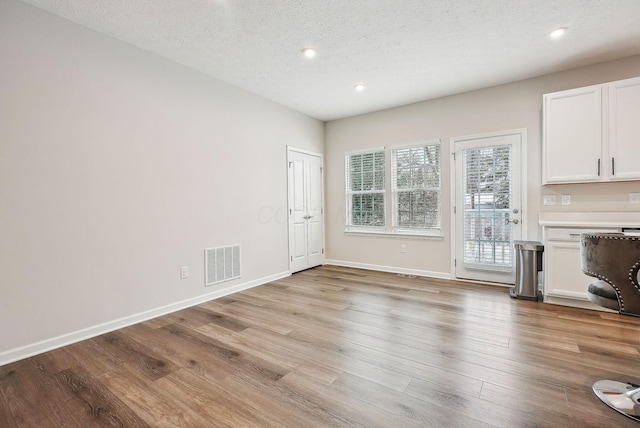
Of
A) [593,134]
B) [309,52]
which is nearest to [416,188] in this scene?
[593,134]

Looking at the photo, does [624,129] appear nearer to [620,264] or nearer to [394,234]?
[620,264]

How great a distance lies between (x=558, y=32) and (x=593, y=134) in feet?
4.04

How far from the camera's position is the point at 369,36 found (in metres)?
2.87

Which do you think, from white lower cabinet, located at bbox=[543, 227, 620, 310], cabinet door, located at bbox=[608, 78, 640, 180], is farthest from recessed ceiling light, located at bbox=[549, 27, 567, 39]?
white lower cabinet, located at bbox=[543, 227, 620, 310]

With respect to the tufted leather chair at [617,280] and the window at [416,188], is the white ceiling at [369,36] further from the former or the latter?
the tufted leather chair at [617,280]

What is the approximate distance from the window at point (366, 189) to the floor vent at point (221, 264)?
92.5 inches

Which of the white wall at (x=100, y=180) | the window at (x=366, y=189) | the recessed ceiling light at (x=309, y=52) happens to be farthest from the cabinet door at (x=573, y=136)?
the white wall at (x=100, y=180)

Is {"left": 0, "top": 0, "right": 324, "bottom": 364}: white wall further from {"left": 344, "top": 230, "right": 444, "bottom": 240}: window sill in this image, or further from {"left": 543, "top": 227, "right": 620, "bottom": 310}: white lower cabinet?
{"left": 543, "top": 227, "right": 620, "bottom": 310}: white lower cabinet

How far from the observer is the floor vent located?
3.71 meters

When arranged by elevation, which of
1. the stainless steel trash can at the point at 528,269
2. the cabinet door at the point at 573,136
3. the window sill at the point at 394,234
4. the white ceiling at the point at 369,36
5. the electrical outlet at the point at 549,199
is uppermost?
the white ceiling at the point at 369,36

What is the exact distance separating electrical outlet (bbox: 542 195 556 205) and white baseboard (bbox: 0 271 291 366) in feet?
13.9

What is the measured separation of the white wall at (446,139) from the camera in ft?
11.4

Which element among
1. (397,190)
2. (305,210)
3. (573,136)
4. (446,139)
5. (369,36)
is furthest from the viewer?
(305,210)

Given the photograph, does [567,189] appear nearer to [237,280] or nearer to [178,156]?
[237,280]
